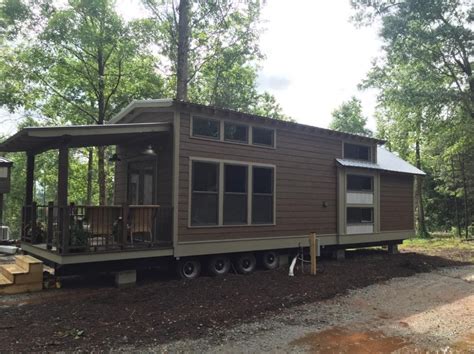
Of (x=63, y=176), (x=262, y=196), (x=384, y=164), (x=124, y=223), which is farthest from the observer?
(x=384, y=164)

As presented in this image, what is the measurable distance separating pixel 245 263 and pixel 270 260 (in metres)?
0.81

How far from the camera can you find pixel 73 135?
6.91m

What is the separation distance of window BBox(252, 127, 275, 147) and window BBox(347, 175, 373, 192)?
2.99 metres

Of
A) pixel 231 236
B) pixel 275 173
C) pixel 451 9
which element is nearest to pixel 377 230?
pixel 275 173

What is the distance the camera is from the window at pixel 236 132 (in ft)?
28.3

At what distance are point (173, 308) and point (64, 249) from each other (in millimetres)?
2105

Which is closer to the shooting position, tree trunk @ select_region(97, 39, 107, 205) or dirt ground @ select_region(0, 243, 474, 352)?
dirt ground @ select_region(0, 243, 474, 352)

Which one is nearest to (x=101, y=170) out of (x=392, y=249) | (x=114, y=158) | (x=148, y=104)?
(x=114, y=158)

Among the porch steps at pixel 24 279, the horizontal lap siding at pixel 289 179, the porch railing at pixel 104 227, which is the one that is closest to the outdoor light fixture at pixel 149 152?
the horizontal lap siding at pixel 289 179

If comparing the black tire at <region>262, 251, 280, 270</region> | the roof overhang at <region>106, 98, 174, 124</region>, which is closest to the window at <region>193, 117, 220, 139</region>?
the roof overhang at <region>106, 98, 174, 124</region>

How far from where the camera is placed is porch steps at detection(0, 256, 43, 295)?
6.80m

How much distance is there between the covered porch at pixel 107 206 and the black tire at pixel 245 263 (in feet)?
5.90

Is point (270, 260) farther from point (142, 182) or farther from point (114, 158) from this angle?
point (114, 158)

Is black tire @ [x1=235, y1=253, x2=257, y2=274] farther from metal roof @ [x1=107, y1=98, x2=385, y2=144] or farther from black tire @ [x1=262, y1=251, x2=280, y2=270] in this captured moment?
metal roof @ [x1=107, y1=98, x2=385, y2=144]
